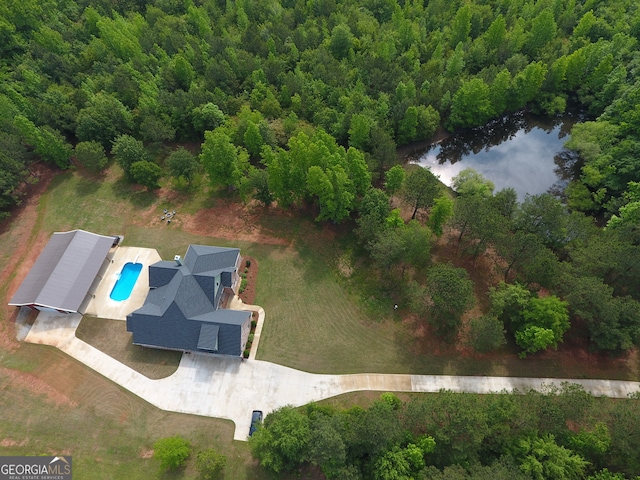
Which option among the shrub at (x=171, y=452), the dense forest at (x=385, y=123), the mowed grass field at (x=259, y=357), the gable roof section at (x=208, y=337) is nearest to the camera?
the shrub at (x=171, y=452)

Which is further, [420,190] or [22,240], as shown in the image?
[22,240]

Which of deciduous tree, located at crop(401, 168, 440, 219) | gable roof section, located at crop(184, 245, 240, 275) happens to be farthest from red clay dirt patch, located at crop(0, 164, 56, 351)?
deciduous tree, located at crop(401, 168, 440, 219)

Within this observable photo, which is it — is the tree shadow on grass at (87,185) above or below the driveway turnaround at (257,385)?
above

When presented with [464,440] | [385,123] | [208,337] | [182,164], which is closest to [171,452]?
[208,337]

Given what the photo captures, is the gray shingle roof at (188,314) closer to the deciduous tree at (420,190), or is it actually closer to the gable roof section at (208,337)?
the gable roof section at (208,337)

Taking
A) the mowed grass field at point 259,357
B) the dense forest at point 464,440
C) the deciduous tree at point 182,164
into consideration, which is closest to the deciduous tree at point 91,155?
the mowed grass field at point 259,357

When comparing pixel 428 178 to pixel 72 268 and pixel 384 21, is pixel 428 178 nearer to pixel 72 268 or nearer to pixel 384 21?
pixel 72 268

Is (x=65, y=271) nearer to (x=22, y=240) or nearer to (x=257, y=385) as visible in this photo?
(x=22, y=240)

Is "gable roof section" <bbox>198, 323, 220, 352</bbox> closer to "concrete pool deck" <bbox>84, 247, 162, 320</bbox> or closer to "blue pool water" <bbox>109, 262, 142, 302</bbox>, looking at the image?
"concrete pool deck" <bbox>84, 247, 162, 320</bbox>
